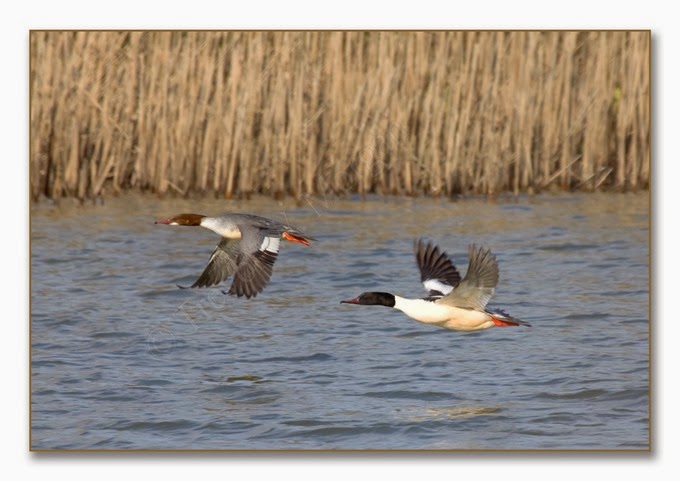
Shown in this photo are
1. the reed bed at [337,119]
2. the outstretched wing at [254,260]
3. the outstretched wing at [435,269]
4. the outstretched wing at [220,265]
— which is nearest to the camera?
the outstretched wing at [254,260]

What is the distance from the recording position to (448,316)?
6.28 meters

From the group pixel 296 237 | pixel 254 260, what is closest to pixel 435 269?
pixel 296 237

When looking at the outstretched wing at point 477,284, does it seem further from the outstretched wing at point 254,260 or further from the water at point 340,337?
the outstretched wing at point 254,260

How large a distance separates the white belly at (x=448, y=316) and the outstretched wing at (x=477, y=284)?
30mm

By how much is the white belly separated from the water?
0.29 meters

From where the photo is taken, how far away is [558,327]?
6.73m

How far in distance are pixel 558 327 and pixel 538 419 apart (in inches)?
26.1

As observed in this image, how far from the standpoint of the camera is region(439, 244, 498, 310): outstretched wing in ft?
19.7

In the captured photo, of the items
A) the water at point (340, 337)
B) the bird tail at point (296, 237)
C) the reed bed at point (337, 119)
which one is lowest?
the water at point (340, 337)

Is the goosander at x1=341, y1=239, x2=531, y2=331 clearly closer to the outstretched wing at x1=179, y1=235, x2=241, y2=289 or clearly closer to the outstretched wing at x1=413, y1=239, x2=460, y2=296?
the outstretched wing at x1=413, y1=239, x2=460, y2=296

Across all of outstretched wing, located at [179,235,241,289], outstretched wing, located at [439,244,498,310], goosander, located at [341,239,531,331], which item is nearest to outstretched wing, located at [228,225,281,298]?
outstretched wing, located at [179,235,241,289]

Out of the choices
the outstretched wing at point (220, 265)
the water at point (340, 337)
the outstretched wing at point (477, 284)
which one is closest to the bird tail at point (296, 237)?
the outstretched wing at point (220, 265)

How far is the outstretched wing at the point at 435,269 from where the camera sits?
6.53 meters

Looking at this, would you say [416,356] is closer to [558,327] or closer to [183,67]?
[558,327]
